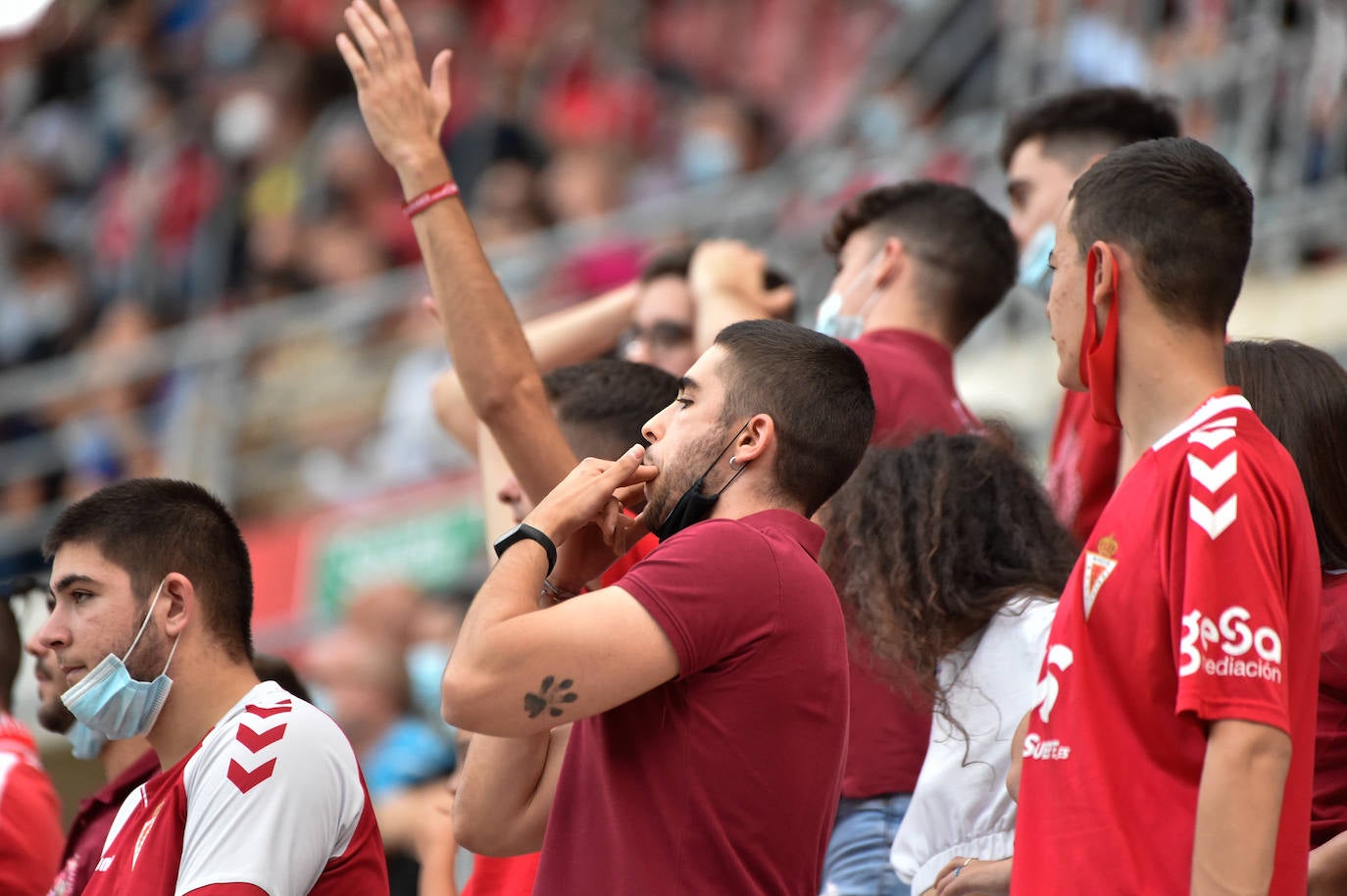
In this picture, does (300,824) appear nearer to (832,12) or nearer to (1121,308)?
(1121,308)

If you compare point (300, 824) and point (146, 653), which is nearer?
point (300, 824)

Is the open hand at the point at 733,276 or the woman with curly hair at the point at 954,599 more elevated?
the open hand at the point at 733,276

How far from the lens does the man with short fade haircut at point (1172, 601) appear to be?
2041 mm

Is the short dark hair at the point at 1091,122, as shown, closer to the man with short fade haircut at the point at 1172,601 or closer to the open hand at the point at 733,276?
the open hand at the point at 733,276

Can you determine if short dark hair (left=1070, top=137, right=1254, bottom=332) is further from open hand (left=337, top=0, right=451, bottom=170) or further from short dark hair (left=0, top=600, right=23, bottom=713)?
short dark hair (left=0, top=600, right=23, bottom=713)

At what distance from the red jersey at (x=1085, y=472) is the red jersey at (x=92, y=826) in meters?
1.99

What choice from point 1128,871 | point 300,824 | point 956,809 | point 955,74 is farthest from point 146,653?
point 955,74

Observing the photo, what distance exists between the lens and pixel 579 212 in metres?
9.89

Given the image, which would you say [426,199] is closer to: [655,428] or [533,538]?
[655,428]

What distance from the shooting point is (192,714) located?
2934mm

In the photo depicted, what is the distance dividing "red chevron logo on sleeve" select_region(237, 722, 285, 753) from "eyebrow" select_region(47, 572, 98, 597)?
45 centimetres

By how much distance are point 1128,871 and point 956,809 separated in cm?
81

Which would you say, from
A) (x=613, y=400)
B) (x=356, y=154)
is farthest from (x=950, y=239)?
(x=356, y=154)

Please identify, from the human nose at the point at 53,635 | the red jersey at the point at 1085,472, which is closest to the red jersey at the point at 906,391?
the red jersey at the point at 1085,472
